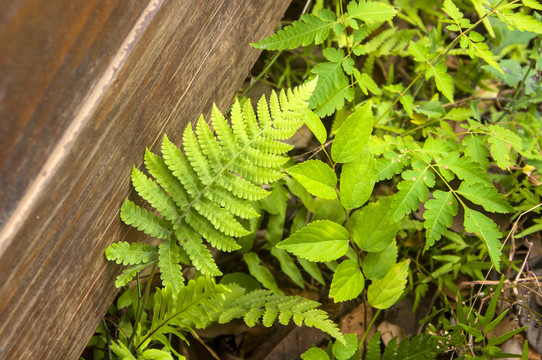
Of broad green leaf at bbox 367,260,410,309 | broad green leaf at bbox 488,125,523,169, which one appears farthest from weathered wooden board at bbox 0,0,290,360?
broad green leaf at bbox 488,125,523,169

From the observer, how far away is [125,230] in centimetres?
167

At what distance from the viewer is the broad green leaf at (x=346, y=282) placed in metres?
1.82

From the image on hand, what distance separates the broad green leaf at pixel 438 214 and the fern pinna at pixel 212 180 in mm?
645

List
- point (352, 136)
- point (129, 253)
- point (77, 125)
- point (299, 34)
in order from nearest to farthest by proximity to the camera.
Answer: point (77, 125) < point (129, 253) < point (352, 136) < point (299, 34)

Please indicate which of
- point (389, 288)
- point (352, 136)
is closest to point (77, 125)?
point (352, 136)

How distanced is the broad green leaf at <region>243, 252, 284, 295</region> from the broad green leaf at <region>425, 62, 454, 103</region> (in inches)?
46.2

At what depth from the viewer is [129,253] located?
1618 millimetres

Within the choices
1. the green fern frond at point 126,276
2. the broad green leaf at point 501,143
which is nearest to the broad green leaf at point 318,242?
the green fern frond at point 126,276

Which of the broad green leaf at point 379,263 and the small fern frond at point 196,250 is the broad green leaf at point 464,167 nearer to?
the broad green leaf at point 379,263

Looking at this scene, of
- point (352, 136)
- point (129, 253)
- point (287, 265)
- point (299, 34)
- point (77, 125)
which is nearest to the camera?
point (77, 125)

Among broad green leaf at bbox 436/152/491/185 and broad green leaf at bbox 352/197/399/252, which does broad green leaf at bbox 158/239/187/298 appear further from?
broad green leaf at bbox 436/152/491/185

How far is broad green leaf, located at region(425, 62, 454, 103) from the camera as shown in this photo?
1995 millimetres

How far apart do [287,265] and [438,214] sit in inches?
30.8

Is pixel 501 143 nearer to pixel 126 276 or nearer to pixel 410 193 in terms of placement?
pixel 410 193
